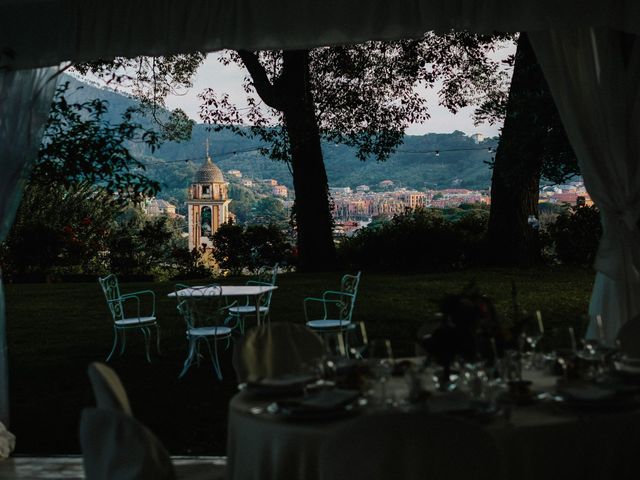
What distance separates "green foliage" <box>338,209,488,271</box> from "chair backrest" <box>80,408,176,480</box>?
1044 centimetres

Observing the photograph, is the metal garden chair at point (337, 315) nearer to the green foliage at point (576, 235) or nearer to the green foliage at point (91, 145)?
the green foliage at point (91, 145)

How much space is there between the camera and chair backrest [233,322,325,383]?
151 inches

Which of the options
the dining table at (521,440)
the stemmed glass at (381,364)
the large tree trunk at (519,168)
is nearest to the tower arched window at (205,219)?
the large tree trunk at (519,168)

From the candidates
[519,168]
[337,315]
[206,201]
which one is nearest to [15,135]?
[337,315]

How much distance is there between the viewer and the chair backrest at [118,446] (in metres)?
2.53

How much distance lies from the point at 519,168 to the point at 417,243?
102 inches

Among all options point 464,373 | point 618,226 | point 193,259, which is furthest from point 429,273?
point 464,373

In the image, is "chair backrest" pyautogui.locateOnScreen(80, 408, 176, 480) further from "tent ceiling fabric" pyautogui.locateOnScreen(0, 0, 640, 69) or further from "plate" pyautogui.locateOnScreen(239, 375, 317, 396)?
"tent ceiling fabric" pyautogui.locateOnScreen(0, 0, 640, 69)

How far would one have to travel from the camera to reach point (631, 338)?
12.7 feet

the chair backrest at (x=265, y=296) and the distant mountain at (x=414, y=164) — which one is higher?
the distant mountain at (x=414, y=164)

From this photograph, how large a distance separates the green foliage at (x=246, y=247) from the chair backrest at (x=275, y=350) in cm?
863

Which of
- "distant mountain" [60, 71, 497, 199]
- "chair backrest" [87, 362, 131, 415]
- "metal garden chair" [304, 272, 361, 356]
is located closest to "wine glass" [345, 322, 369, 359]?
"metal garden chair" [304, 272, 361, 356]

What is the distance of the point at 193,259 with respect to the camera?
1294 cm

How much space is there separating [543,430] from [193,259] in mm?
10684
